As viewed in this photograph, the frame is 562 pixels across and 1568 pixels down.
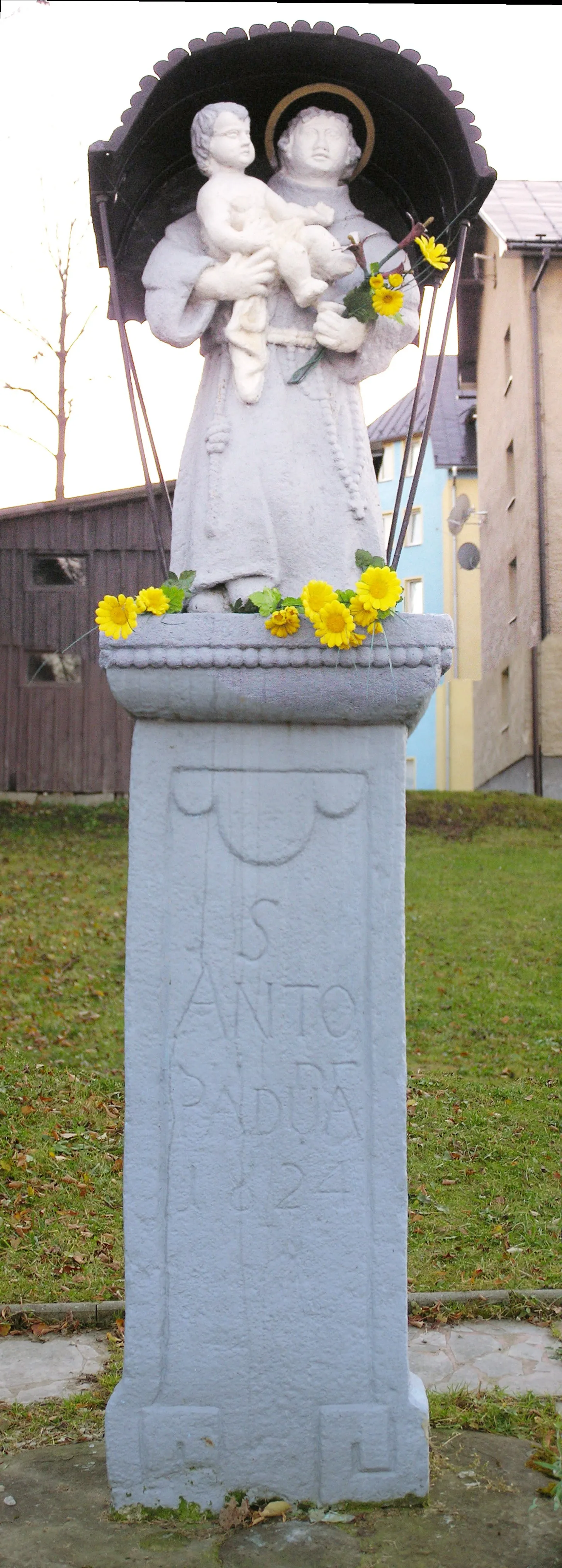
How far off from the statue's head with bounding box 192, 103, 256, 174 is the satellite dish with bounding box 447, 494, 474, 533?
17.2m

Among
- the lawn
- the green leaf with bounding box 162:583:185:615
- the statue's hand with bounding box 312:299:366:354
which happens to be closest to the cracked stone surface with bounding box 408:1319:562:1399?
the lawn

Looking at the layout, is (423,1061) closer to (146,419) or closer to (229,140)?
(146,419)

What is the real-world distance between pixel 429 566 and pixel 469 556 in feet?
33.5

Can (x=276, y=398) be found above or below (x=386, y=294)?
below

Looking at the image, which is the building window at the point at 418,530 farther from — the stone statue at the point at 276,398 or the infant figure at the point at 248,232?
the infant figure at the point at 248,232

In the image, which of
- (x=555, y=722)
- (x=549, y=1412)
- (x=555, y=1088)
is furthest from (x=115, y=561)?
(x=549, y=1412)

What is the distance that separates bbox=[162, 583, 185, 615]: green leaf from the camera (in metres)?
3.73

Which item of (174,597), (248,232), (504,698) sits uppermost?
(504,698)

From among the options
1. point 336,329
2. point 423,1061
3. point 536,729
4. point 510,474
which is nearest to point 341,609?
point 336,329

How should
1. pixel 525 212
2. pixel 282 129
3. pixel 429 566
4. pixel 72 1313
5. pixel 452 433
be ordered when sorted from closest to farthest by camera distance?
pixel 282 129 → pixel 72 1313 → pixel 525 212 → pixel 452 433 → pixel 429 566

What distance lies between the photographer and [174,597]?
3.74m

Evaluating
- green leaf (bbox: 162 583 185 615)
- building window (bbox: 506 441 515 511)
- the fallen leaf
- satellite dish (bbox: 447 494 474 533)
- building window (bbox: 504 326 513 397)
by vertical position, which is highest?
building window (bbox: 504 326 513 397)

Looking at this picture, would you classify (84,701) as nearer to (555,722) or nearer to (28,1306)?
(555,722)

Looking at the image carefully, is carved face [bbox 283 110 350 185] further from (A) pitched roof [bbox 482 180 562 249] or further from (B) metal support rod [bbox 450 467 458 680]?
(B) metal support rod [bbox 450 467 458 680]
